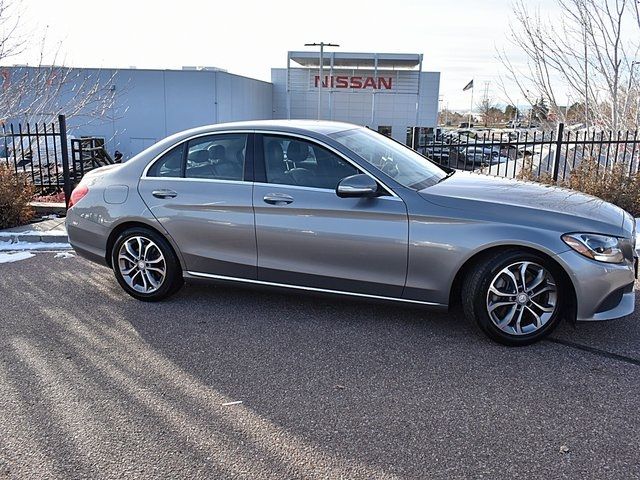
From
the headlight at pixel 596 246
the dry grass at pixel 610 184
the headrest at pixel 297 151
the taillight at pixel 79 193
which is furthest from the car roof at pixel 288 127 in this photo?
the dry grass at pixel 610 184

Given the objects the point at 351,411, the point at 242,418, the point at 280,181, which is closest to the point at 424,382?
the point at 351,411

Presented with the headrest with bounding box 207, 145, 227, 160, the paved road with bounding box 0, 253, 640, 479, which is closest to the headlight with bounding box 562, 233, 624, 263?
the paved road with bounding box 0, 253, 640, 479

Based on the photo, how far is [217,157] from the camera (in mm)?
4828

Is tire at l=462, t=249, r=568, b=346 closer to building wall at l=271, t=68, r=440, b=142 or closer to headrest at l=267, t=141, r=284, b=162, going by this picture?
headrest at l=267, t=141, r=284, b=162

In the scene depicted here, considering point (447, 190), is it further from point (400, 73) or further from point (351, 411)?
point (400, 73)

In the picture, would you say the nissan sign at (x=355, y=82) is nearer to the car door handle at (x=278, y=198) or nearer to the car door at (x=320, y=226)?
the car door at (x=320, y=226)

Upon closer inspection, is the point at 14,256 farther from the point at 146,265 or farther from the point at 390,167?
the point at 390,167

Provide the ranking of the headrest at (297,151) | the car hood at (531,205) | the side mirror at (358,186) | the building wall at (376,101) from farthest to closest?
the building wall at (376,101) < the headrest at (297,151) < the side mirror at (358,186) < the car hood at (531,205)

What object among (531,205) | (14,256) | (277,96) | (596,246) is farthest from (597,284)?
(277,96)

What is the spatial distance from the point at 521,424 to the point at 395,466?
83cm

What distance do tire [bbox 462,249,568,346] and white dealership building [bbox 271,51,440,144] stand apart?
110 feet

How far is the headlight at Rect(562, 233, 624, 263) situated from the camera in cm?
382

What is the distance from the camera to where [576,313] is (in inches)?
153

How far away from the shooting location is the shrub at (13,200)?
314 inches
